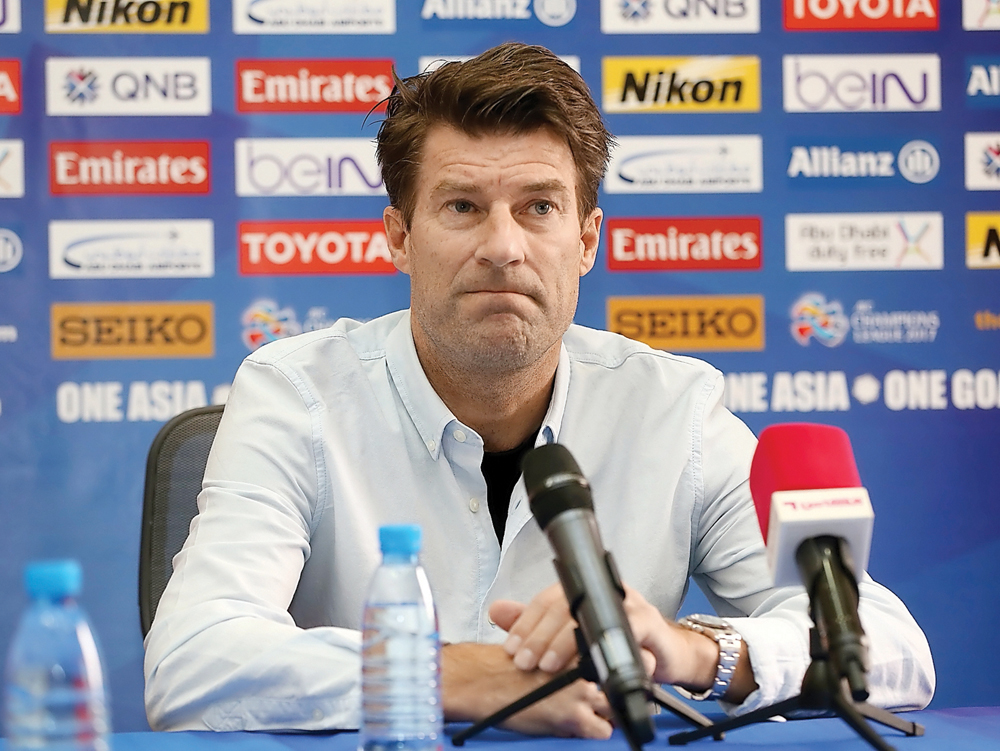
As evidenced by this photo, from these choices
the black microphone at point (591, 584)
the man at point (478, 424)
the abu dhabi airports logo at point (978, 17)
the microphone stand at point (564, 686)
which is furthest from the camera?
the abu dhabi airports logo at point (978, 17)

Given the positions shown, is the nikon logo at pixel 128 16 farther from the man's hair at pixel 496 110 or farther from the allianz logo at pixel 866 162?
the allianz logo at pixel 866 162

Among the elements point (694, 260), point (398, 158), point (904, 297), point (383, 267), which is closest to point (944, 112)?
point (904, 297)

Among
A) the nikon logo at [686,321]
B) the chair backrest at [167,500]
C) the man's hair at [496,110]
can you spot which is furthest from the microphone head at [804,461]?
the nikon logo at [686,321]

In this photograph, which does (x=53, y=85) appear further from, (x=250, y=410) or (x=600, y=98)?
(x=250, y=410)

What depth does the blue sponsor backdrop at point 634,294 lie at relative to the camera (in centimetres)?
277

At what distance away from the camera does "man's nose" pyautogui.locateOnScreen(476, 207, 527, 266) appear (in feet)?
4.94

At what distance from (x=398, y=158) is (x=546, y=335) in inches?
16.1

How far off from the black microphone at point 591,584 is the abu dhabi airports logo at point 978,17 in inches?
106

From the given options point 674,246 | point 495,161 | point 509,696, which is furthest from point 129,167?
→ point 509,696

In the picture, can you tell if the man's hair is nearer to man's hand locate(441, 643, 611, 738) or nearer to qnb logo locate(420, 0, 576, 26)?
man's hand locate(441, 643, 611, 738)

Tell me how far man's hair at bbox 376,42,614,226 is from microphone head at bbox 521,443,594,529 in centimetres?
85

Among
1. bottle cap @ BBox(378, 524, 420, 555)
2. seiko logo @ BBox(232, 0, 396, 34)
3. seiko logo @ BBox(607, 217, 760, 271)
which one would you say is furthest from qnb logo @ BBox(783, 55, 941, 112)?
bottle cap @ BBox(378, 524, 420, 555)

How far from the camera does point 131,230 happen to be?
2.82 meters

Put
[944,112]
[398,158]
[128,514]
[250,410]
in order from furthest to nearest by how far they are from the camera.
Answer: [944,112] → [128,514] → [398,158] → [250,410]
